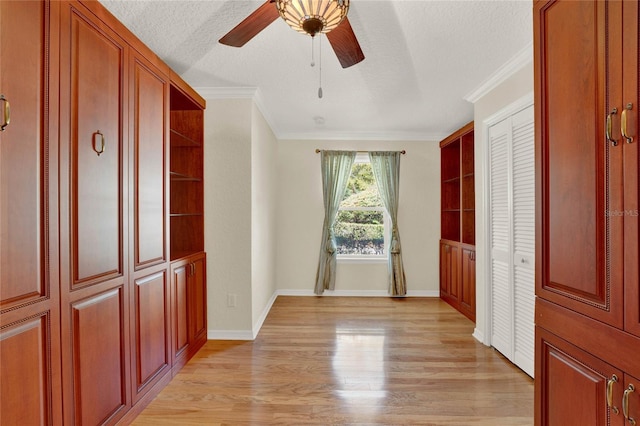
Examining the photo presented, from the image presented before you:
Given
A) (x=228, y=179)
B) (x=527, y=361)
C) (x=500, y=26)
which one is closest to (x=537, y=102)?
(x=500, y=26)

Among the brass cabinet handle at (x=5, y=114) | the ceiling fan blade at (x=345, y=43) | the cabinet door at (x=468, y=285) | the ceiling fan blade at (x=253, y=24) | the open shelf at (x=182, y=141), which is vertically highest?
the ceiling fan blade at (x=253, y=24)

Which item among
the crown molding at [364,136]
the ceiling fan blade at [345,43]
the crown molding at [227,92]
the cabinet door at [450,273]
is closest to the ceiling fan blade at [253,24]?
the ceiling fan blade at [345,43]

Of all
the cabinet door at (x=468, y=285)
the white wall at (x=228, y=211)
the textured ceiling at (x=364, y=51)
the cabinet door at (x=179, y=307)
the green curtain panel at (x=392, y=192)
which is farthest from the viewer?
the green curtain panel at (x=392, y=192)

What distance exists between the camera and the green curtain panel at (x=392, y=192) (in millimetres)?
4891

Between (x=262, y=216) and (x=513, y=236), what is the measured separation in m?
2.57

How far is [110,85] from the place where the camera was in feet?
5.94

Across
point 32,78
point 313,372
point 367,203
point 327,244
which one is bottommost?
point 313,372

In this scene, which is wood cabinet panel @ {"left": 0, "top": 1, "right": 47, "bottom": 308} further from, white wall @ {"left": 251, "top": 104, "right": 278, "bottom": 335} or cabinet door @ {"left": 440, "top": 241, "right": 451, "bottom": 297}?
cabinet door @ {"left": 440, "top": 241, "right": 451, "bottom": 297}

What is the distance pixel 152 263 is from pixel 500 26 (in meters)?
2.79

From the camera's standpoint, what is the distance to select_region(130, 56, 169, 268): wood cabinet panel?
2.06 metres

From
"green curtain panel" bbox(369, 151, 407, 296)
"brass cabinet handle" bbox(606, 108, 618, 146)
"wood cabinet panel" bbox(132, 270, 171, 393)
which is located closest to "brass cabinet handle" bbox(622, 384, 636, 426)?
"brass cabinet handle" bbox(606, 108, 618, 146)

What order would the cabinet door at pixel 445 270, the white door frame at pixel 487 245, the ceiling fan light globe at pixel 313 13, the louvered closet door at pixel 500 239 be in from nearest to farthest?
1. the ceiling fan light globe at pixel 313 13
2. the louvered closet door at pixel 500 239
3. the white door frame at pixel 487 245
4. the cabinet door at pixel 445 270

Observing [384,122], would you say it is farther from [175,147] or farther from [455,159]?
[175,147]

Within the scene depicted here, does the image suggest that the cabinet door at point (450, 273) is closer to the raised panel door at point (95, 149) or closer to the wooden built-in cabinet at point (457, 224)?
the wooden built-in cabinet at point (457, 224)
